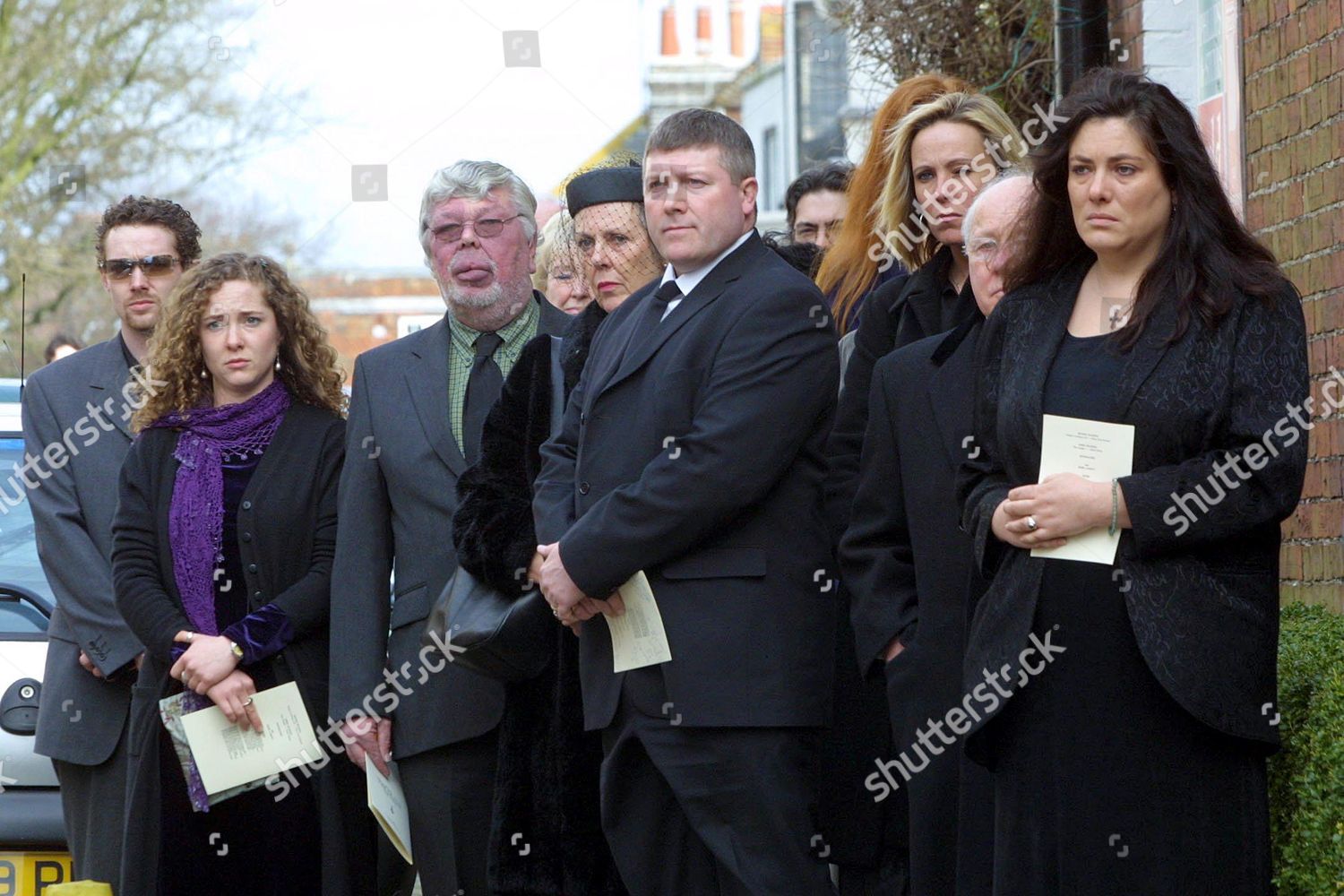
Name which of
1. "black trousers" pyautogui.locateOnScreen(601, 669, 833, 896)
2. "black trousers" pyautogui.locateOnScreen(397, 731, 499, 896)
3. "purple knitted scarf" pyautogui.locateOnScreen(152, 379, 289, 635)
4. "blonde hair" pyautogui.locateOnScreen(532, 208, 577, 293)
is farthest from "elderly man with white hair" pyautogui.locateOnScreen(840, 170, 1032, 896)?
"purple knitted scarf" pyautogui.locateOnScreen(152, 379, 289, 635)

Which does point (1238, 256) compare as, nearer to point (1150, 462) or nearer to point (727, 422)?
point (1150, 462)

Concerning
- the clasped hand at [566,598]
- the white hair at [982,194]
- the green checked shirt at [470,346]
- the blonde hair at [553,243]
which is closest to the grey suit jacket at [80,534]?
the green checked shirt at [470,346]

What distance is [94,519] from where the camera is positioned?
5469 millimetres

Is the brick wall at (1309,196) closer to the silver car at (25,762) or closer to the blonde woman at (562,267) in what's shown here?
the blonde woman at (562,267)

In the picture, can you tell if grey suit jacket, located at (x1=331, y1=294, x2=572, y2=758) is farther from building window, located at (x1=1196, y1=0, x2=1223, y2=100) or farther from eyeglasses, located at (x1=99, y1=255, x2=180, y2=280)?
building window, located at (x1=1196, y1=0, x2=1223, y2=100)

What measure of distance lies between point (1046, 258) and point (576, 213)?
1689 mm

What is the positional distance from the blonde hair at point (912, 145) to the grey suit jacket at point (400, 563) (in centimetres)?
133

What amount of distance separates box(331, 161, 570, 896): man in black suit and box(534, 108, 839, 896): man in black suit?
735 mm

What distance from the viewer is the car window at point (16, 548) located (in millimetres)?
5738

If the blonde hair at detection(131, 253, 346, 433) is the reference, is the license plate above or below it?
below

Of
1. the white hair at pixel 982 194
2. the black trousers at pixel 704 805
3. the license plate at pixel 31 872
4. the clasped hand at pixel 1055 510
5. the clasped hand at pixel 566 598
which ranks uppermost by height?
the white hair at pixel 982 194

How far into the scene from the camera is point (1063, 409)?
11.1 feet

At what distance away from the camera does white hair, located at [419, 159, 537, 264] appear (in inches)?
200

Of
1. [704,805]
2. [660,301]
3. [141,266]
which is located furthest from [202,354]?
[704,805]
